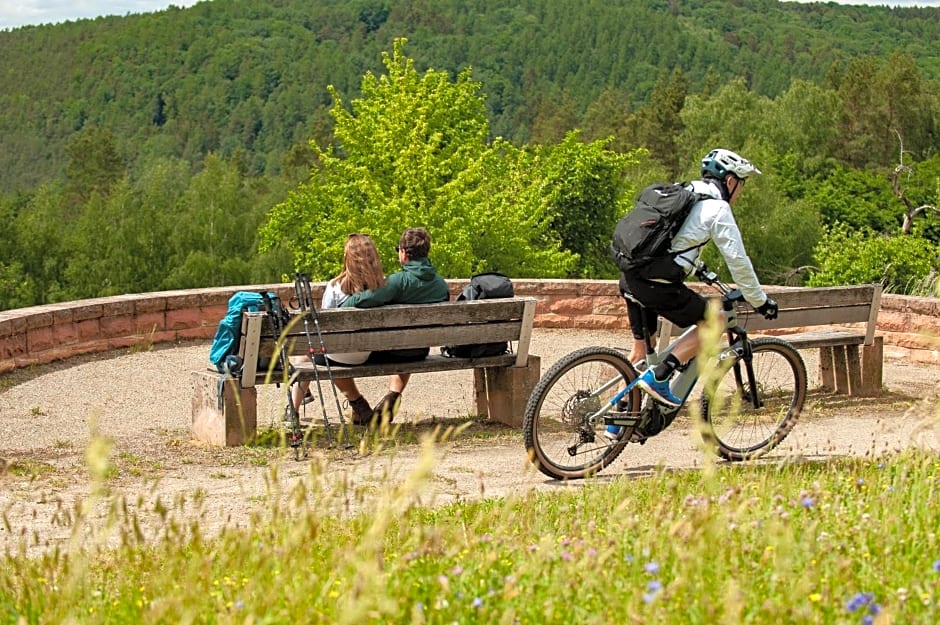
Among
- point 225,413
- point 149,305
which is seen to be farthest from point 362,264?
point 149,305

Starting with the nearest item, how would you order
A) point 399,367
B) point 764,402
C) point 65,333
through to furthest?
1. point 764,402
2. point 399,367
3. point 65,333

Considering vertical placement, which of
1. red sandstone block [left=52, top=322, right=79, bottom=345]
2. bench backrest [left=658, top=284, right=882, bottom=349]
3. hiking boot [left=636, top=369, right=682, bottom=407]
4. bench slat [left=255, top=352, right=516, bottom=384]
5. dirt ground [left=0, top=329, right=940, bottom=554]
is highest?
red sandstone block [left=52, top=322, right=79, bottom=345]

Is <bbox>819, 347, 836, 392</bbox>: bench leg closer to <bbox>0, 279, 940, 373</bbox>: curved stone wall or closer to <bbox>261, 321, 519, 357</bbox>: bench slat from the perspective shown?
<bbox>0, 279, 940, 373</bbox>: curved stone wall

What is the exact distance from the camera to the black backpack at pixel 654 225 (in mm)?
6777

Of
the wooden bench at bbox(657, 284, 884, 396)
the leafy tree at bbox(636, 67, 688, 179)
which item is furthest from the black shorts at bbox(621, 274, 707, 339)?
the leafy tree at bbox(636, 67, 688, 179)

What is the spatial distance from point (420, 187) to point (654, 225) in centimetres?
3099

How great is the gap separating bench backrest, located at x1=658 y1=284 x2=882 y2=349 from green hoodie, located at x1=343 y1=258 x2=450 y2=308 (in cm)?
200

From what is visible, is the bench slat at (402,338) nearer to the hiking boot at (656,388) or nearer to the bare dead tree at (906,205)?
the hiking boot at (656,388)

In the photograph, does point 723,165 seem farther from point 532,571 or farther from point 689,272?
point 532,571

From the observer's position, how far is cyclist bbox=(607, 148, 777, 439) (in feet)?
22.4

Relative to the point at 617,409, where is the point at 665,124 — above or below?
above

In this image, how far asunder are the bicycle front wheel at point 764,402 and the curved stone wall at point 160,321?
314 centimetres

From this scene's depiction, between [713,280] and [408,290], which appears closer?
[713,280]

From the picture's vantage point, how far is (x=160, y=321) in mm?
12141
